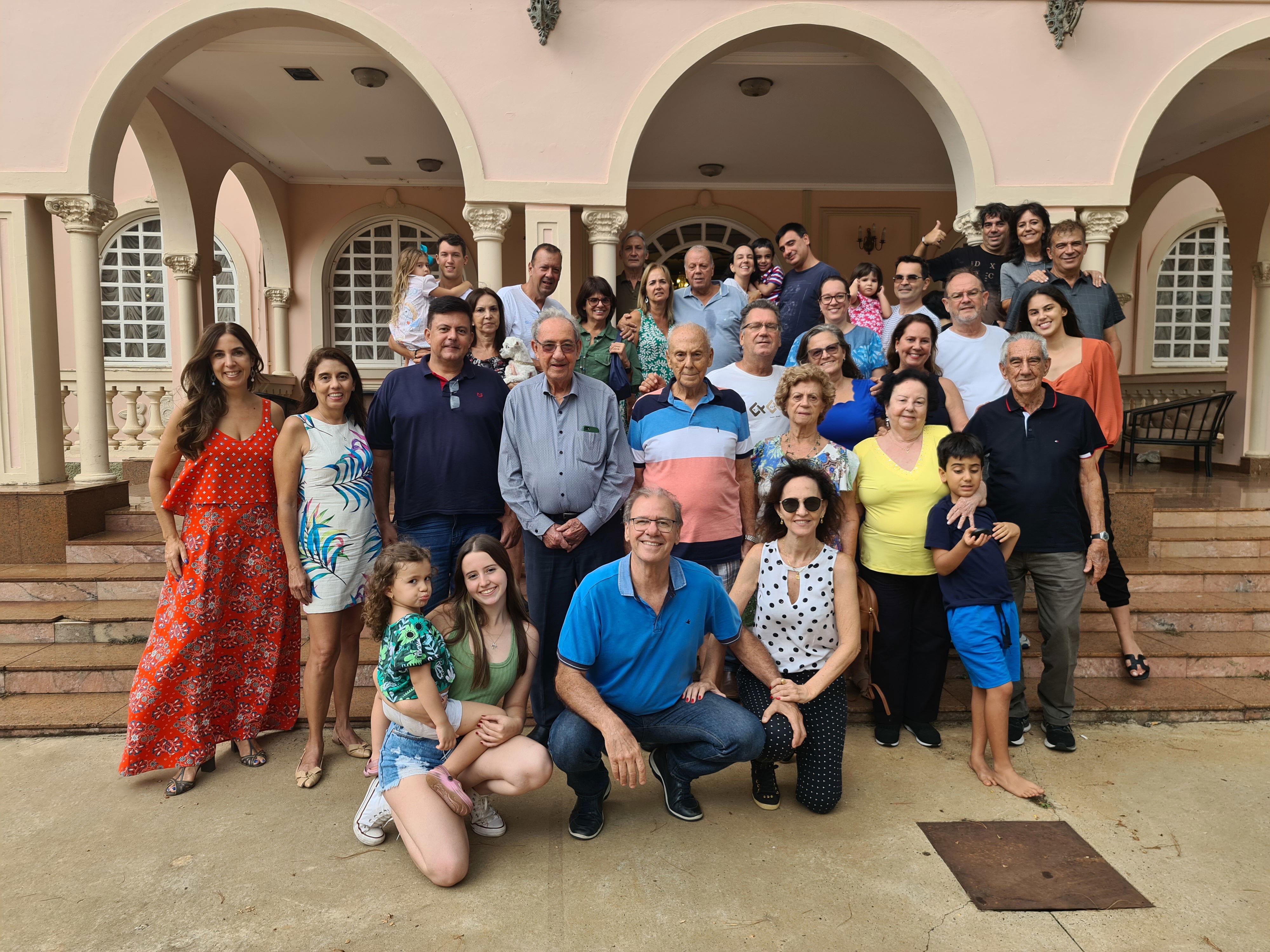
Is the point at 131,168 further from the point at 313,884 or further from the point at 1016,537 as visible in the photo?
the point at 1016,537

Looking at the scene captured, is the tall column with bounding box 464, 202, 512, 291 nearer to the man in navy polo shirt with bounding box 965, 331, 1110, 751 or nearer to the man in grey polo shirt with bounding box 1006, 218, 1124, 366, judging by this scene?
the man in grey polo shirt with bounding box 1006, 218, 1124, 366

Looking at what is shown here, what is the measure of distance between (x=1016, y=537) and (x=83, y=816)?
3.70m

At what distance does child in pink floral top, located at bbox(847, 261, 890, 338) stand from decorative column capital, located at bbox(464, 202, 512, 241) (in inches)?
95.8

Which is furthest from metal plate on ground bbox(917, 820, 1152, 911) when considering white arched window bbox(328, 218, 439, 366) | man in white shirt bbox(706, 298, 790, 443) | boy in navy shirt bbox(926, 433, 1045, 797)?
white arched window bbox(328, 218, 439, 366)

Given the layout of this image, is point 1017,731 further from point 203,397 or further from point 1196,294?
point 1196,294

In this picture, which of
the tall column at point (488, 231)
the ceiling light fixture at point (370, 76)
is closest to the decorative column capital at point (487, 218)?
the tall column at point (488, 231)

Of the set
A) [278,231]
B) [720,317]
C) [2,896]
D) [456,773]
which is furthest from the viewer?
[278,231]

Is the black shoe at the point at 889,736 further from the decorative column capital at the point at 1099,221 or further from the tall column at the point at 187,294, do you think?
the tall column at the point at 187,294

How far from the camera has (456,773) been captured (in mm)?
2547

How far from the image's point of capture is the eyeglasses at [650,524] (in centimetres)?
250

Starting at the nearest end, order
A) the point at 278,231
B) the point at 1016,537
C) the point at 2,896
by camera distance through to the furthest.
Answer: the point at 2,896 < the point at 1016,537 < the point at 278,231

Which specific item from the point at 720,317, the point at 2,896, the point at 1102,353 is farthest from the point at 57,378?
the point at 1102,353

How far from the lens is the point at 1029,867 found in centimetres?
247

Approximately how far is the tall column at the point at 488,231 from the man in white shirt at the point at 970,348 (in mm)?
2992
